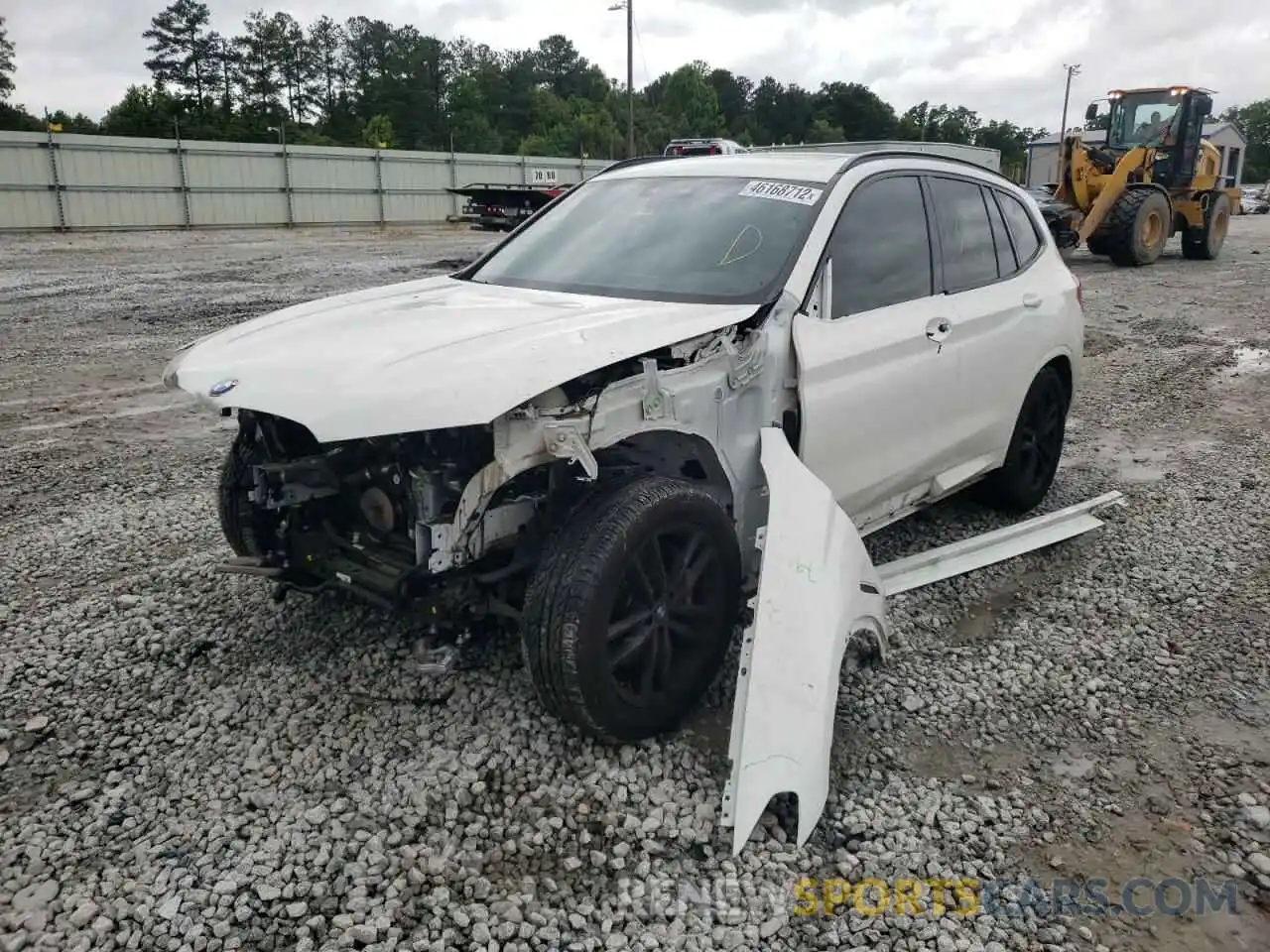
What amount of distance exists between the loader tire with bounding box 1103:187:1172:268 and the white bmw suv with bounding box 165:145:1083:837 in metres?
14.5

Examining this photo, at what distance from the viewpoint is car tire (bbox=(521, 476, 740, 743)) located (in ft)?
9.15

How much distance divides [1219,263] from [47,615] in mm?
20653

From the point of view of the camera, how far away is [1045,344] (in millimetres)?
4926

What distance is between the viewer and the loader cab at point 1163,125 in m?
17.0

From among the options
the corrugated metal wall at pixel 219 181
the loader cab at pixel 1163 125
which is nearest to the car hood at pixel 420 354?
the loader cab at pixel 1163 125

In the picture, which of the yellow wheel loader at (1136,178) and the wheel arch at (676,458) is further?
the yellow wheel loader at (1136,178)

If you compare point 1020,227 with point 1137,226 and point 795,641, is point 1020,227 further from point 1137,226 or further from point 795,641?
point 1137,226

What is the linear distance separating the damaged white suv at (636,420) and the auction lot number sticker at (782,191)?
0.04 ft

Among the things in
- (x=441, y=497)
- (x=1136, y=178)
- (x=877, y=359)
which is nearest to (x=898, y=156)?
(x=877, y=359)

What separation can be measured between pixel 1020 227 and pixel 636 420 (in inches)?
119

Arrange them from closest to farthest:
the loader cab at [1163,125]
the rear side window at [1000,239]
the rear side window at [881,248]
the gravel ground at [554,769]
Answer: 1. the gravel ground at [554,769]
2. the rear side window at [881,248]
3. the rear side window at [1000,239]
4. the loader cab at [1163,125]

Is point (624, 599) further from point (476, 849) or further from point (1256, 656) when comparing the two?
point (1256, 656)
